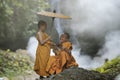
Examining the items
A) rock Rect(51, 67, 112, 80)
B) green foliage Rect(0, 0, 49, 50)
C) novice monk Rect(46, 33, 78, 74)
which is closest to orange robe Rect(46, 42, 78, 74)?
novice monk Rect(46, 33, 78, 74)

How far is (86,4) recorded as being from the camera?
22.8 metres

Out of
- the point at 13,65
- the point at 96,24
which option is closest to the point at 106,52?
the point at 96,24

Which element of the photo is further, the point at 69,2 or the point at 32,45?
the point at 69,2

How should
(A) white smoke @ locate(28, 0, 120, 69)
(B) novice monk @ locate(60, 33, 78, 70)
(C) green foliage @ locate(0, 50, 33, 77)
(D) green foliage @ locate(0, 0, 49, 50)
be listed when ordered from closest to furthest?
(B) novice monk @ locate(60, 33, 78, 70)
(C) green foliage @ locate(0, 50, 33, 77)
(D) green foliage @ locate(0, 0, 49, 50)
(A) white smoke @ locate(28, 0, 120, 69)

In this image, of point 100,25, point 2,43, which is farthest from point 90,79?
point 100,25

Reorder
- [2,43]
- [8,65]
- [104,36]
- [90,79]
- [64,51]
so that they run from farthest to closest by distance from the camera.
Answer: [104,36] → [2,43] → [8,65] → [64,51] → [90,79]

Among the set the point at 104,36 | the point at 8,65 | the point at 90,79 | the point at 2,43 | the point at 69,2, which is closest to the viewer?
the point at 90,79

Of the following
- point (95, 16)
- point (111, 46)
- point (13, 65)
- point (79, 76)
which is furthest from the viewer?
point (95, 16)

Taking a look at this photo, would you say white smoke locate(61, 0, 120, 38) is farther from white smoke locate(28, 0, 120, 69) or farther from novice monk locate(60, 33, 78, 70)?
novice monk locate(60, 33, 78, 70)

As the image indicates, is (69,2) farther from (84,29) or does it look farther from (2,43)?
(2,43)

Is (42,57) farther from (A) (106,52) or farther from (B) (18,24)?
(A) (106,52)

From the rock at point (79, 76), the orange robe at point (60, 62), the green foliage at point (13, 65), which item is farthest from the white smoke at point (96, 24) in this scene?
the rock at point (79, 76)

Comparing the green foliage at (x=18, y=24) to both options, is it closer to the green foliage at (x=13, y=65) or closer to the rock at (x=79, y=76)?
the green foliage at (x=13, y=65)

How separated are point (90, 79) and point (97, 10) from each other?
15457mm
